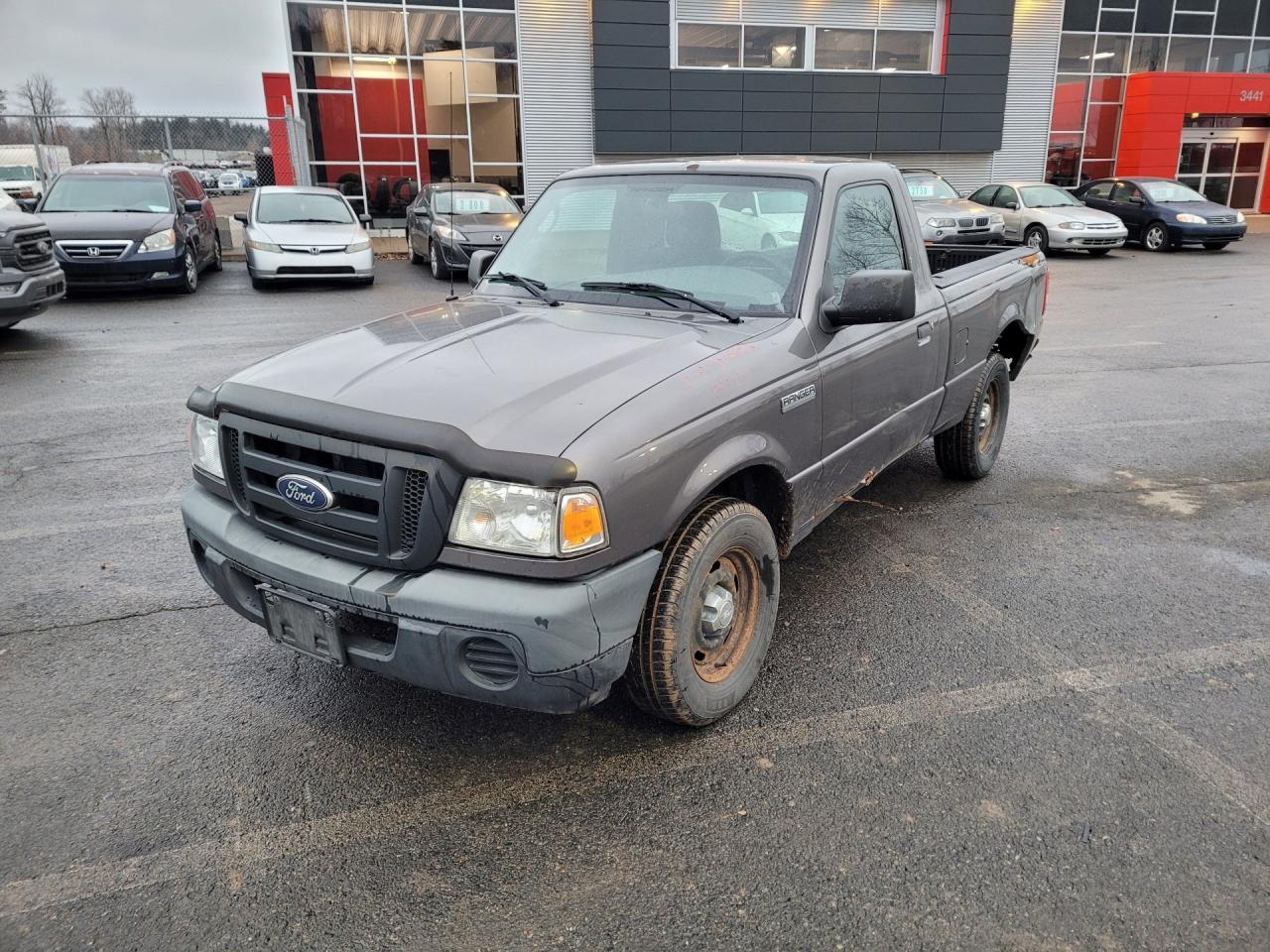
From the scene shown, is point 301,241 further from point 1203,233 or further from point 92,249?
point 1203,233

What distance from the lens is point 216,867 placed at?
2.53 meters

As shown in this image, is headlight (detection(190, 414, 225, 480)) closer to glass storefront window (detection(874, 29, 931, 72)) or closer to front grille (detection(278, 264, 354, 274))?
front grille (detection(278, 264, 354, 274))

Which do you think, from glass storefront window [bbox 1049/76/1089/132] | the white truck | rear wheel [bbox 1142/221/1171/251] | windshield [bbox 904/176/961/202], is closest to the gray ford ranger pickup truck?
windshield [bbox 904/176/961/202]

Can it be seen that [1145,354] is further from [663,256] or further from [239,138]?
[239,138]

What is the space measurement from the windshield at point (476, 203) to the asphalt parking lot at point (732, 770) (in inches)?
Answer: 473

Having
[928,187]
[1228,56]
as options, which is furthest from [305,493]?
[1228,56]

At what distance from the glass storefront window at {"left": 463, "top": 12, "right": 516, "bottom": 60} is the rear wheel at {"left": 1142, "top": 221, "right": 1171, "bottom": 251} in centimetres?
1542

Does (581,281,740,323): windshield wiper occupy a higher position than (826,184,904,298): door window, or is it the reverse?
(826,184,904,298): door window

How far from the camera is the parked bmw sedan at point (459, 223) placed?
14852mm

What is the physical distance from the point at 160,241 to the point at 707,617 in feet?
40.6

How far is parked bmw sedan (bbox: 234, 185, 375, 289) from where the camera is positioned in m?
13.9

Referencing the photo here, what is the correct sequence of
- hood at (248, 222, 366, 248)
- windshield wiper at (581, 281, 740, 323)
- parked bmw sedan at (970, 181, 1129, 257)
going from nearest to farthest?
1. windshield wiper at (581, 281, 740, 323)
2. hood at (248, 222, 366, 248)
3. parked bmw sedan at (970, 181, 1129, 257)

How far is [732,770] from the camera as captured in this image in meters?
2.93

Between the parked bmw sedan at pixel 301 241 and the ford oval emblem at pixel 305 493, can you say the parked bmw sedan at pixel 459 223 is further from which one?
the ford oval emblem at pixel 305 493
